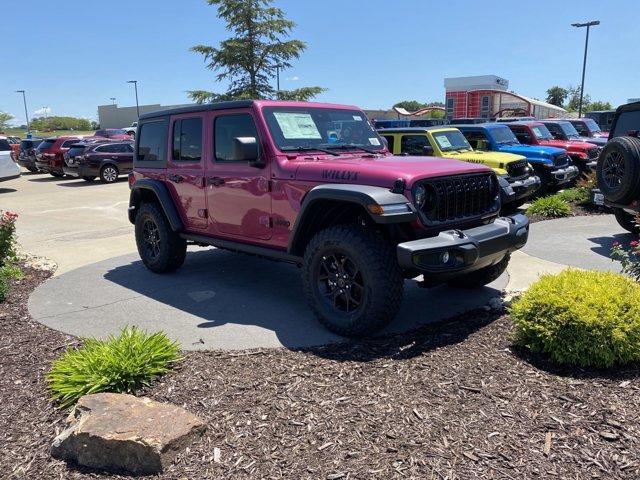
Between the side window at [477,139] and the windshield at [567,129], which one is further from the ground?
the windshield at [567,129]

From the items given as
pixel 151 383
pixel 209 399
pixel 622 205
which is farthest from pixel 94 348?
pixel 622 205

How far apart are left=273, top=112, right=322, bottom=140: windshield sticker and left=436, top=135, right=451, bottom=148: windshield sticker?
5.93m

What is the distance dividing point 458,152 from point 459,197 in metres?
6.79

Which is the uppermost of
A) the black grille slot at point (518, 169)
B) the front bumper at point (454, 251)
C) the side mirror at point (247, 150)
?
the side mirror at point (247, 150)

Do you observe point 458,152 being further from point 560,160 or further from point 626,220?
point 626,220

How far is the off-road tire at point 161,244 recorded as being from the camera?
21.6ft

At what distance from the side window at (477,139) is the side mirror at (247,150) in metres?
8.52

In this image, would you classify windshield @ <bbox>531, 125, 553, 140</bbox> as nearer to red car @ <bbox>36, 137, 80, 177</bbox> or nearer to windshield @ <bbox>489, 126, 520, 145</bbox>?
windshield @ <bbox>489, 126, 520, 145</bbox>

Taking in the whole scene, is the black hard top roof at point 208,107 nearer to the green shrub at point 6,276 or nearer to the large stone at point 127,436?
the green shrub at point 6,276

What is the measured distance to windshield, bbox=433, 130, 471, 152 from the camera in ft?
35.7

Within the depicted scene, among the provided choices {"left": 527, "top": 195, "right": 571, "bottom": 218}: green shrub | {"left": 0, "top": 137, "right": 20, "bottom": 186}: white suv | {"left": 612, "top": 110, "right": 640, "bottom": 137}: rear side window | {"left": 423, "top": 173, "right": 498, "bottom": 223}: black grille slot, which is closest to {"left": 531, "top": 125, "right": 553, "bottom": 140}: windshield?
{"left": 527, "top": 195, "right": 571, "bottom": 218}: green shrub

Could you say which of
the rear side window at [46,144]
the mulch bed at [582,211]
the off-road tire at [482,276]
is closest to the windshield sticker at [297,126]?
the off-road tire at [482,276]

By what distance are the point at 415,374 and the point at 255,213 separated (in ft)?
7.86

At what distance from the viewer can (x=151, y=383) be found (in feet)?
12.1
